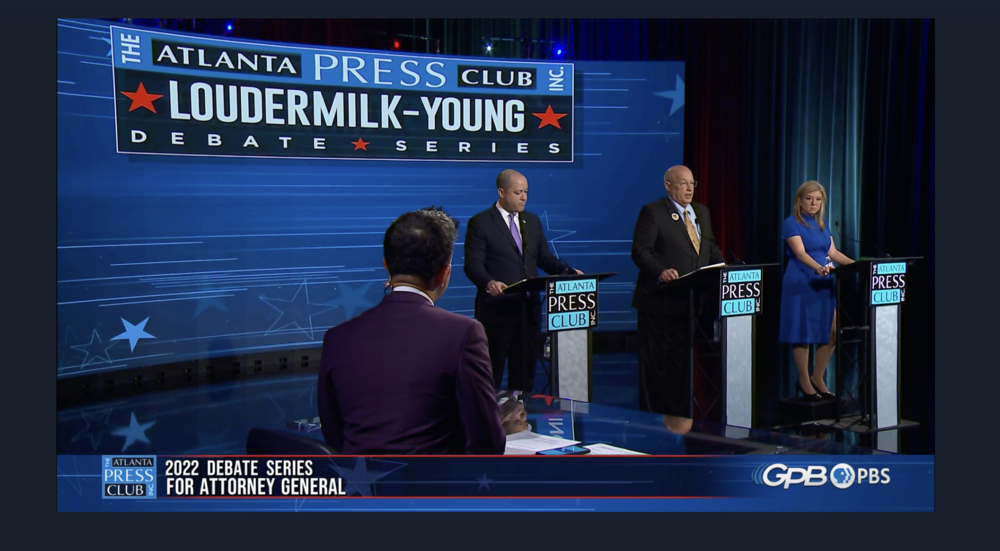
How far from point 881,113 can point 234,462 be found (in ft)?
11.6

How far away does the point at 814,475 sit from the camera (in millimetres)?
3809

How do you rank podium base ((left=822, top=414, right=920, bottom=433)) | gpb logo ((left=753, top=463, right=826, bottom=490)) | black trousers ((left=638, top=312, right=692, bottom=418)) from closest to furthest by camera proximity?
gpb logo ((left=753, top=463, right=826, bottom=490)), podium base ((left=822, top=414, right=920, bottom=433)), black trousers ((left=638, top=312, right=692, bottom=418))

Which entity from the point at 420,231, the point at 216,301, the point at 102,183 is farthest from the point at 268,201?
the point at 420,231

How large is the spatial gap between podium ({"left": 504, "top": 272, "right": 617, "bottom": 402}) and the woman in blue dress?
1270 mm

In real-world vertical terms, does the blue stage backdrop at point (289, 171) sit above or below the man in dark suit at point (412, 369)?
above

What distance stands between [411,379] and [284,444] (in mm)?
387

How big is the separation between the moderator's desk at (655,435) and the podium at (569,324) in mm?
908

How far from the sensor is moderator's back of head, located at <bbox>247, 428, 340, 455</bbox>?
247 cm

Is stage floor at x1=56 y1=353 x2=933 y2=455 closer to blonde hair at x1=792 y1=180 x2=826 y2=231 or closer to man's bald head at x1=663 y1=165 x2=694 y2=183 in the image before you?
blonde hair at x1=792 y1=180 x2=826 y2=231

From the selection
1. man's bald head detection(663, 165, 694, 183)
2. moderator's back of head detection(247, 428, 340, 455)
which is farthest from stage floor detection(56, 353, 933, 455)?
moderator's back of head detection(247, 428, 340, 455)

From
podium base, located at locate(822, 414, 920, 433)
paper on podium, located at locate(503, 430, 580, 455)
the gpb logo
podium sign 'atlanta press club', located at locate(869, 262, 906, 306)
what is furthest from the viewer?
podium base, located at locate(822, 414, 920, 433)

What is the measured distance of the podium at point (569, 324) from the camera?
16.2 ft

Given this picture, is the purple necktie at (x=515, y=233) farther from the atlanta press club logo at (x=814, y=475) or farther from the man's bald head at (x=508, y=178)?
the atlanta press club logo at (x=814, y=475)

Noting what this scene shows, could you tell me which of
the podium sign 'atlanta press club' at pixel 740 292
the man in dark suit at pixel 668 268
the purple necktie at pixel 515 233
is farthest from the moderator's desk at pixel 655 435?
the purple necktie at pixel 515 233
